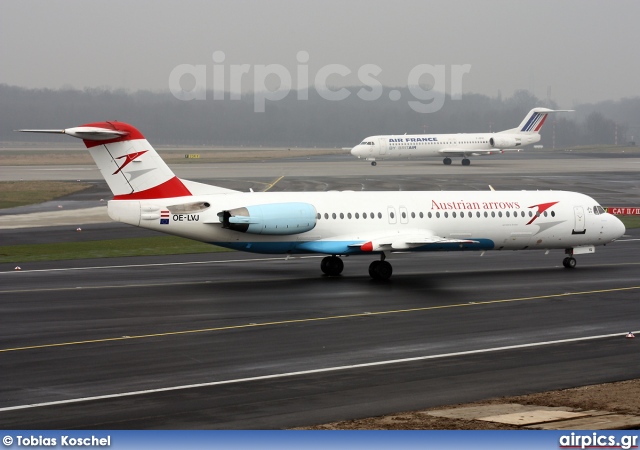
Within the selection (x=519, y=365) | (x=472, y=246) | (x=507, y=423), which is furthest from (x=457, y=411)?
(x=472, y=246)

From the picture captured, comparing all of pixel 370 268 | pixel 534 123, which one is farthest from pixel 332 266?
pixel 534 123

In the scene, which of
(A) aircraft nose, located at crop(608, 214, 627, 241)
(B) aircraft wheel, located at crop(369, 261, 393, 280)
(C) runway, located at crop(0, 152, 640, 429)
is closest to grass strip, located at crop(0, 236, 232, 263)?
(C) runway, located at crop(0, 152, 640, 429)

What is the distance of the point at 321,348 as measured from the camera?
830 inches

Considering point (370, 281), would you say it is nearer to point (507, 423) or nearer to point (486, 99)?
point (507, 423)

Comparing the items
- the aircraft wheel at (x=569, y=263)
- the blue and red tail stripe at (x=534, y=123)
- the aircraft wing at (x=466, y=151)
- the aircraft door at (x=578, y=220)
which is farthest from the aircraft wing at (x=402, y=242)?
the blue and red tail stripe at (x=534, y=123)

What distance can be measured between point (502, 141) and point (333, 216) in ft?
252

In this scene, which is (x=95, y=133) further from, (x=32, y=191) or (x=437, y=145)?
(x=437, y=145)

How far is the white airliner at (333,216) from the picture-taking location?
99.5 ft

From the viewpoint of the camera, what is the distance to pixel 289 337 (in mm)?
22344

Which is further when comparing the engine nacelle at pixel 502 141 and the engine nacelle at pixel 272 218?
the engine nacelle at pixel 502 141

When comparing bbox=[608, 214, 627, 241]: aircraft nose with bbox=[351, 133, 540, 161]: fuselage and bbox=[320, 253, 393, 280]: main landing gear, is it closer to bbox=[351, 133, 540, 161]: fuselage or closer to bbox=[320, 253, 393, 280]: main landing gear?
bbox=[320, 253, 393, 280]: main landing gear

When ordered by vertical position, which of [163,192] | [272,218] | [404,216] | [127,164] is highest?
[127,164]

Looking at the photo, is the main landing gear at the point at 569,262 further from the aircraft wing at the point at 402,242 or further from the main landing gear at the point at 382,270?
the main landing gear at the point at 382,270

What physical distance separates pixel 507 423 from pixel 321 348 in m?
7.50
